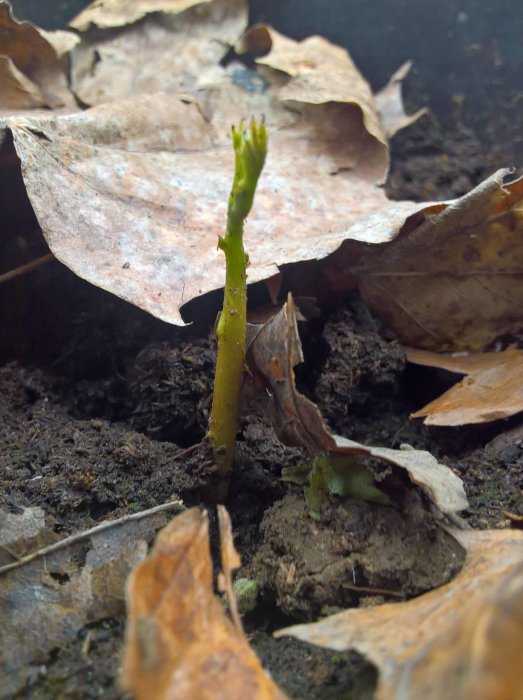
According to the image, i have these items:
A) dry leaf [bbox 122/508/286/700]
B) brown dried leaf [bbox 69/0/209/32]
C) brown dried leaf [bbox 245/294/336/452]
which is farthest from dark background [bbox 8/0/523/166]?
dry leaf [bbox 122/508/286/700]

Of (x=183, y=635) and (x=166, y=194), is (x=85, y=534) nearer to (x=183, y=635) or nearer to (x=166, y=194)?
(x=183, y=635)

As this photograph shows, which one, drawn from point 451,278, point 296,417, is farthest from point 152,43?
point 296,417

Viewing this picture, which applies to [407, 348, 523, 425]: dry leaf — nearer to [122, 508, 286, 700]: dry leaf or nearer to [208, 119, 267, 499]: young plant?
[208, 119, 267, 499]: young plant

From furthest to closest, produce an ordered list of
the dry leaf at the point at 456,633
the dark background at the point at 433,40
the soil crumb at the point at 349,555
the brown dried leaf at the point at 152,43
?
1. the dark background at the point at 433,40
2. the brown dried leaf at the point at 152,43
3. the soil crumb at the point at 349,555
4. the dry leaf at the point at 456,633

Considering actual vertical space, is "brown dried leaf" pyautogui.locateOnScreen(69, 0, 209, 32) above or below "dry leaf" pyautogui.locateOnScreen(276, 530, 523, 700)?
above

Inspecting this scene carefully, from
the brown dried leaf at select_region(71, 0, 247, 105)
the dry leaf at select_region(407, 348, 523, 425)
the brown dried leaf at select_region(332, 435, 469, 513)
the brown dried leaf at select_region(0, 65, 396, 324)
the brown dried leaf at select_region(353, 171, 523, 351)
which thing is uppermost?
the brown dried leaf at select_region(71, 0, 247, 105)

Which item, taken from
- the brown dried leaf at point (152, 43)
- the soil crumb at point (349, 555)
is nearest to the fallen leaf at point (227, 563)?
the soil crumb at point (349, 555)

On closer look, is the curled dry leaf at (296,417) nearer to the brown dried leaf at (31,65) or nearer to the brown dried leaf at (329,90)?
the brown dried leaf at (329,90)
